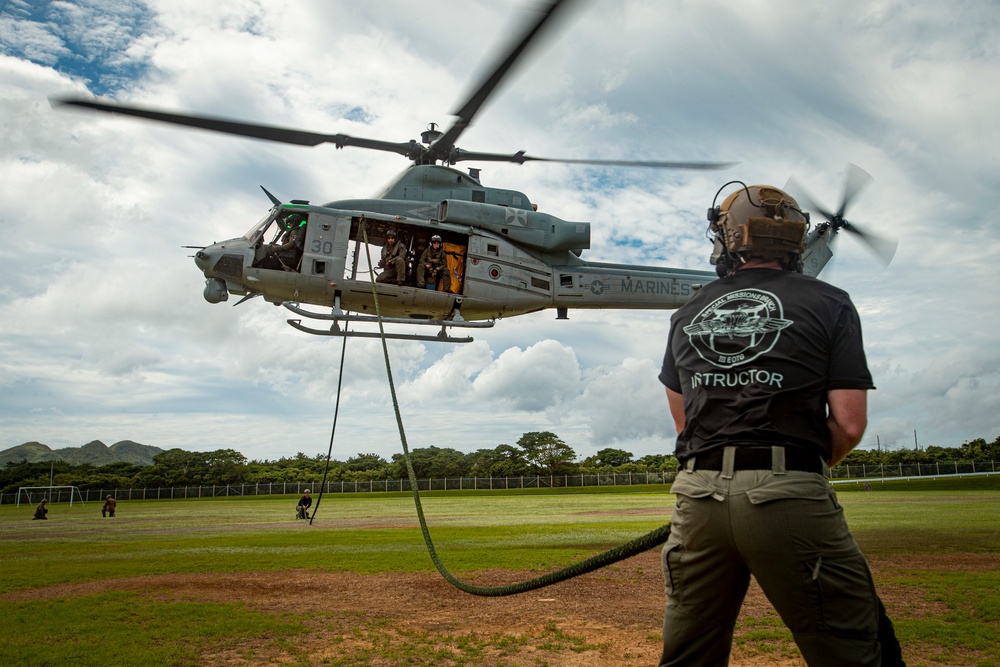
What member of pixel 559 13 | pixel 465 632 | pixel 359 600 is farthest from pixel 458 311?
pixel 559 13

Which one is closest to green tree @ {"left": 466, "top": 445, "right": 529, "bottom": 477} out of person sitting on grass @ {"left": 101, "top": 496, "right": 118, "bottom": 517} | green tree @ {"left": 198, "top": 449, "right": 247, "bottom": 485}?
green tree @ {"left": 198, "top": 449, "right": 247, "bottom": 485}

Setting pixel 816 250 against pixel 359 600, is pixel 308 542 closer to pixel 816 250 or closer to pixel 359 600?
pixel 359 600

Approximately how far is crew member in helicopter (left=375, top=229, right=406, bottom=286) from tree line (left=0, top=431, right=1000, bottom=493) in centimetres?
5679

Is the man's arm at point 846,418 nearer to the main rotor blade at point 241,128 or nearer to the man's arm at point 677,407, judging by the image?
the man's arm at point 677,407

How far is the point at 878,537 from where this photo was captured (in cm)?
1234

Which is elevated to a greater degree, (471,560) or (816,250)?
(816,250)

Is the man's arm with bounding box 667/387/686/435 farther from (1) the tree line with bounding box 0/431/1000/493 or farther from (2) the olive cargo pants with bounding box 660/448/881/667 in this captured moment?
(1) the tree line with bounding box 0/431/1000/493

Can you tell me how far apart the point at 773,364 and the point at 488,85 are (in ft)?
25.8

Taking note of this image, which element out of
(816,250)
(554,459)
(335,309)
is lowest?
(554,459)

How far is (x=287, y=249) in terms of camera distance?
51.0 ft

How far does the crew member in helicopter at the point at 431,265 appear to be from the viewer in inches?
621

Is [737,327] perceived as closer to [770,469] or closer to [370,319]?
[770,469]

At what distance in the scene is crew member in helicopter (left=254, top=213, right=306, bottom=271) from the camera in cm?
1541

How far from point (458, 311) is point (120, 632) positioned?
1078 centimetres
